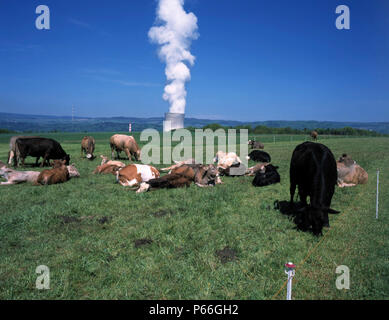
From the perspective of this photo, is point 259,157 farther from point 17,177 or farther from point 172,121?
point 172,121

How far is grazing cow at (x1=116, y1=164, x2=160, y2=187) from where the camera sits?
9.09 m

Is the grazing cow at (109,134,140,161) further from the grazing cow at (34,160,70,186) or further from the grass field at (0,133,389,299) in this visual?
the grass field at (0,133,389,299)

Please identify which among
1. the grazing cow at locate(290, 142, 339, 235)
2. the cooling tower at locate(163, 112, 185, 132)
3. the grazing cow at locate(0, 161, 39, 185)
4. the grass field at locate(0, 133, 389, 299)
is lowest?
the grass field at locate(0, 133, 389, 299)

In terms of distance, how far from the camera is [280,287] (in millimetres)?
3352

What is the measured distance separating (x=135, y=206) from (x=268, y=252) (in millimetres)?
3821

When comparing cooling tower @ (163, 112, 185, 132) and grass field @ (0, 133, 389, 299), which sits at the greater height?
cooling tower @ (163, 112, 185, 132)

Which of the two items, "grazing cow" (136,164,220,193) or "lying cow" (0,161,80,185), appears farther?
"lying cow" (0,161,80,185)

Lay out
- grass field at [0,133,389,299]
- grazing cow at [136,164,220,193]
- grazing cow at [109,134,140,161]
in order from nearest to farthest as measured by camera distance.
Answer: grass field at [0,133,389,299], grazing cow at [136,164,220,193], grazing cow at [109,134,140,161]

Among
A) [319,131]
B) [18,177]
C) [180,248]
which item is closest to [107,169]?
[18,177]

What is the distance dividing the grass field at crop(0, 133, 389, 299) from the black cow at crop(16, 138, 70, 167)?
6.60 m

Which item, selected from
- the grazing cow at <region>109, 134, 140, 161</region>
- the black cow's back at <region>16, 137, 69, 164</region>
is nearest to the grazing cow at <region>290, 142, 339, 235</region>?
the grazing cow at <region>109, 134, 140, 161</region>
